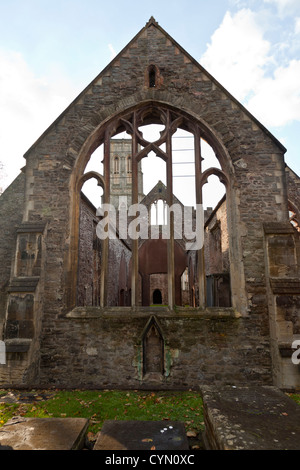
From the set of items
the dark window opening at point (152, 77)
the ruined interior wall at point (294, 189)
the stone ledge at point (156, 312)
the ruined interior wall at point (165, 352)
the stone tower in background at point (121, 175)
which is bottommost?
the ruined interior wall at point (165, 352)

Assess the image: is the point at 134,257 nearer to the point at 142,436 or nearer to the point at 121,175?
the point at 142,436

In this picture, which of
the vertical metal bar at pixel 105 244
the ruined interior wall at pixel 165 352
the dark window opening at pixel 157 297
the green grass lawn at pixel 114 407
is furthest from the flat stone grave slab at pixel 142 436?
the dark window opening at pixel 157 297

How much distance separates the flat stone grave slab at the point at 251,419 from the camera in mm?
2137

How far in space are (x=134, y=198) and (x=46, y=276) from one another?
2707mm

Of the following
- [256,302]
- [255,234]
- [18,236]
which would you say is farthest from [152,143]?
[256,302]

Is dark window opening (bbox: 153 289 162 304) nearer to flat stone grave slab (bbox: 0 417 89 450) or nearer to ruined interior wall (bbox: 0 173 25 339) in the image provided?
ruined interior wall (bbox: 0 173 25 339)

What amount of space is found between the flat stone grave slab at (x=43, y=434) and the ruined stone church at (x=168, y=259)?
112 inches

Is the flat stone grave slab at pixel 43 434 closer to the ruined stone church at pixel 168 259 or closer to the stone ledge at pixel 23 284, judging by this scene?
the ruined stone church at pixel 168 259

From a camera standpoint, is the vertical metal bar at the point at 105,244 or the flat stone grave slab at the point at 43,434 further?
the vertical metal bar at the point at 105,244

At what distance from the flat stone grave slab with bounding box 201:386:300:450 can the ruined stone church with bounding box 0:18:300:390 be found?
2608 millimetres

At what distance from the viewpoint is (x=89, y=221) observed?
1177cm

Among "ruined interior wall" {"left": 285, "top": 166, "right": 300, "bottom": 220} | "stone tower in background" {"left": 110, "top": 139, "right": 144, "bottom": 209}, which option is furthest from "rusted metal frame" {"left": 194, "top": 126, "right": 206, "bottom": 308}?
"stone tower in background" {"left": 110, "top": 139, "right": 144, "bottom": 209}

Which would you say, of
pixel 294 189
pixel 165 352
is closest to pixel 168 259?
pixel 165 352

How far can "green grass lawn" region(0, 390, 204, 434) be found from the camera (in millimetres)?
4109
